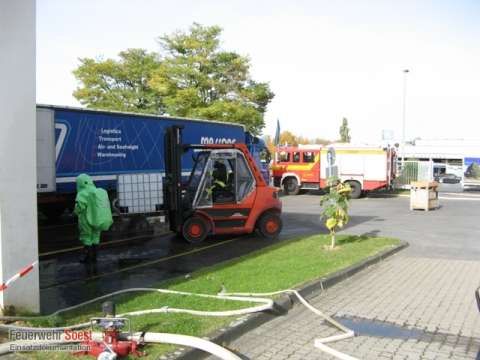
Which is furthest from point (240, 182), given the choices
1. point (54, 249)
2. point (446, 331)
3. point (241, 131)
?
point (241, 131)

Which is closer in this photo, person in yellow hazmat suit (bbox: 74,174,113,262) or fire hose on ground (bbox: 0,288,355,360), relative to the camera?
fire hose on ground (bbox: 0,288,355,360)

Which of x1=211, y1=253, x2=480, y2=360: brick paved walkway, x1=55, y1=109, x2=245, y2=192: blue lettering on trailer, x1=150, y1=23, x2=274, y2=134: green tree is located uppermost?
x1=150, y1=23, x2=274, y2=134: green tree

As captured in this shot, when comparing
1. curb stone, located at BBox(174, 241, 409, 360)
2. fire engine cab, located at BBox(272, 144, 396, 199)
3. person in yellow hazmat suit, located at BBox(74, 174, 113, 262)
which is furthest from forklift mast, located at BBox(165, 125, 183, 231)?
fire engine cab, located at BBox(272, 144, 396, 199)

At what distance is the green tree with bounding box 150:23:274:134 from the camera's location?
33531 mm

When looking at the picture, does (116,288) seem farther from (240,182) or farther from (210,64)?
(210,64)

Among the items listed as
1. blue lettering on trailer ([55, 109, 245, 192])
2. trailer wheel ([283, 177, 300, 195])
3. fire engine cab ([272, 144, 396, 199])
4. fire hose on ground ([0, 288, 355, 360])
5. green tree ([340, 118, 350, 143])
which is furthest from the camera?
green tree ([340, 118, 350, 143])

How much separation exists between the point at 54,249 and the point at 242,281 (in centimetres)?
561

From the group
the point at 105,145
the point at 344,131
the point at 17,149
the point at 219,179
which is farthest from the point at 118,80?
the point at 344,131

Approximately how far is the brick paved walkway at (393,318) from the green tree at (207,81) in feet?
83.8

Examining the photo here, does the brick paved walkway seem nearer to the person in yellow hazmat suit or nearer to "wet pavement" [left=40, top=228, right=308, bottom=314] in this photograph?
"wet pavement" [left=40, top=228, right=308, bottom=314]

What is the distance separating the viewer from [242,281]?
7.52m

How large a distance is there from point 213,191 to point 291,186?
16.4 metres

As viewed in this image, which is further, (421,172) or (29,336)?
(421,172)

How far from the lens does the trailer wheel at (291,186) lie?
27.9m
